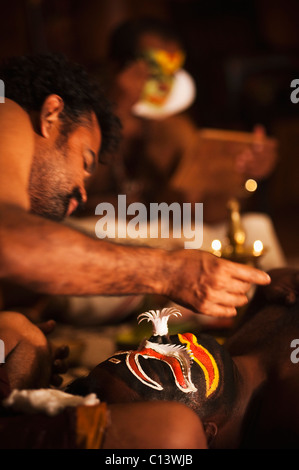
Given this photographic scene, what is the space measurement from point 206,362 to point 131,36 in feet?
A: 7.97

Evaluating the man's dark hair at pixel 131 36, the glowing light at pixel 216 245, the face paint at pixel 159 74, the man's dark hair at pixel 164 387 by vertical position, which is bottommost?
the man's dark hair at pixel 164 387

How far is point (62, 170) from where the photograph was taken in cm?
128

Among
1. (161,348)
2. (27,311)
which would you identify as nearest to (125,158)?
(27,311)

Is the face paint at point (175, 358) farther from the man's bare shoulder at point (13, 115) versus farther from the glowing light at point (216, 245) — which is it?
the glowing light at point (216, 245)

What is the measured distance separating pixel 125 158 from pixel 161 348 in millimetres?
2177

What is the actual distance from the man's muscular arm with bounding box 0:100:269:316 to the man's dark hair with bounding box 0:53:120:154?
355 millimetres

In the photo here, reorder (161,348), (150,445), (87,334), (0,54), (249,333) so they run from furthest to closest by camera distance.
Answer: (0,54) < (87,334) < (249,333) < (161,348) < (150,445)

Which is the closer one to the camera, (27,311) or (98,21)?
(27,311)

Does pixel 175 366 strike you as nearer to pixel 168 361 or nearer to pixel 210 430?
pixel 168 361

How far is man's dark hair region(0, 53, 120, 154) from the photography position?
1.38m

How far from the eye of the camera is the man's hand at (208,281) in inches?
38.5

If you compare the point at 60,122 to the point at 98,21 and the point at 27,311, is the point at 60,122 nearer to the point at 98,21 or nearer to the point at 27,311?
the point at 27,311

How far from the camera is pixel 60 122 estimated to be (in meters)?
1.31

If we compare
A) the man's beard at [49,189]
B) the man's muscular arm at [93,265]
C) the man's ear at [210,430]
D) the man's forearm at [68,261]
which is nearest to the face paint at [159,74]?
the man's beard at [49,189]
